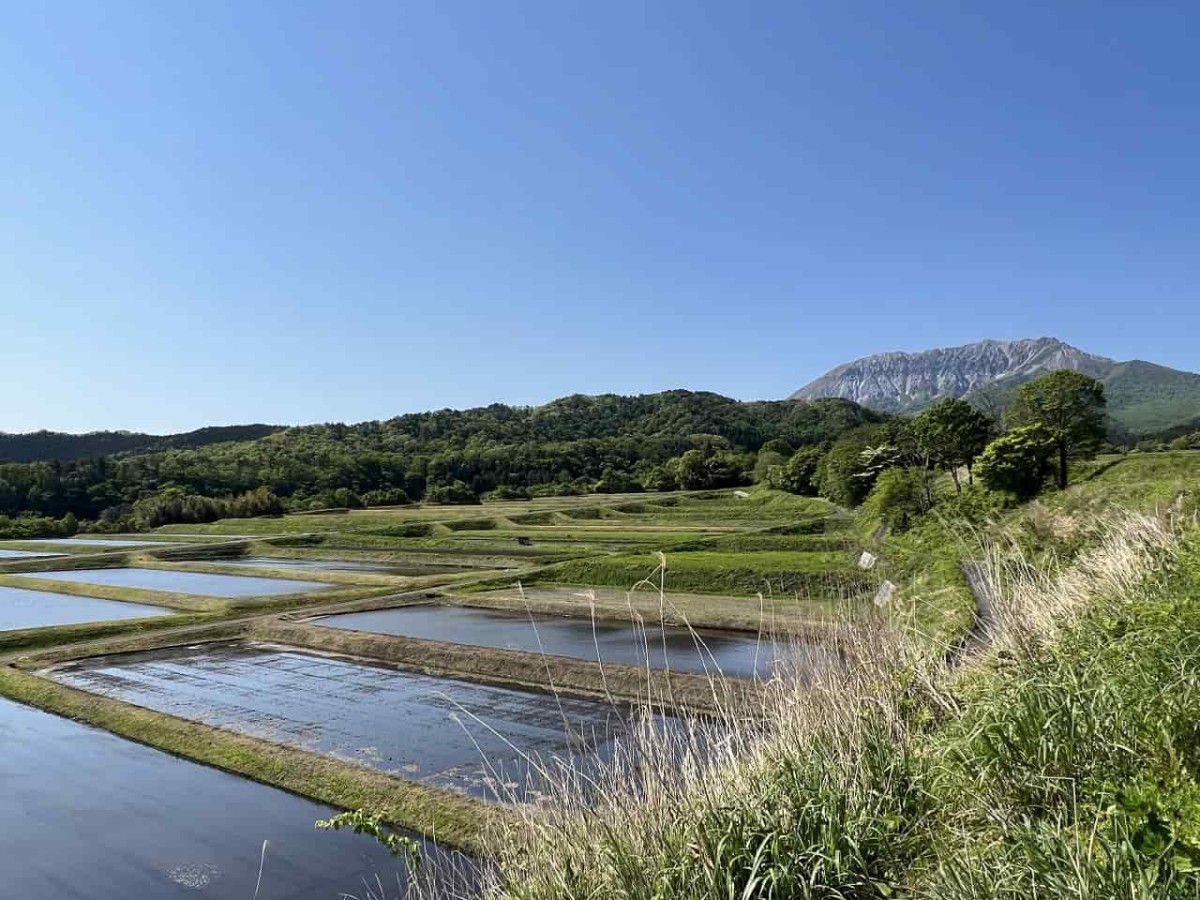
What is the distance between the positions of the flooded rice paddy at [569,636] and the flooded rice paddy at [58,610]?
39.8ft

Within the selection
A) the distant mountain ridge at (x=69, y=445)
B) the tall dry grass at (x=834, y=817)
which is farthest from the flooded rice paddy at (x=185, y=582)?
the distant mountain ridge at (x=69, y=445)

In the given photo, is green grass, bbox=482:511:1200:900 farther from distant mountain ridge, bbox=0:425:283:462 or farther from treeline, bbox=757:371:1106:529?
distant mountain ridge, bbox=0:425:283:462

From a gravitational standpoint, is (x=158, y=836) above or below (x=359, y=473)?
below

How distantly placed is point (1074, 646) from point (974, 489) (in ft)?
152

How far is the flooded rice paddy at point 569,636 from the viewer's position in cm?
2591

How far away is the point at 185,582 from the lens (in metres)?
51.2

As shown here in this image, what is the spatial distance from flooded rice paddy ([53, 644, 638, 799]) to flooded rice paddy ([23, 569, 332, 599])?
1523cm

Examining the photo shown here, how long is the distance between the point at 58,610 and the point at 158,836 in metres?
33.4

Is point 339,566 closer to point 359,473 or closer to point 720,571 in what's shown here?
point 720,571

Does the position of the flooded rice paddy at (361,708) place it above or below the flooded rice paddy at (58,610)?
below

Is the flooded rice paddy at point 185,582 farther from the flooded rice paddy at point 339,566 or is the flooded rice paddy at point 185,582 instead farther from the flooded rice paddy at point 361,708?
the flooded rice paddy at point 361,708

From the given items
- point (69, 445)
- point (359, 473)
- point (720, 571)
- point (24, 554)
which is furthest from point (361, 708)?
point (69, 445)

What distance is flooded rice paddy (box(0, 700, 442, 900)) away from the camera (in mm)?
12891

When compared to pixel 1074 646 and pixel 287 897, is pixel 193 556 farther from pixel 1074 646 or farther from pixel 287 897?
pixel 1074 646
